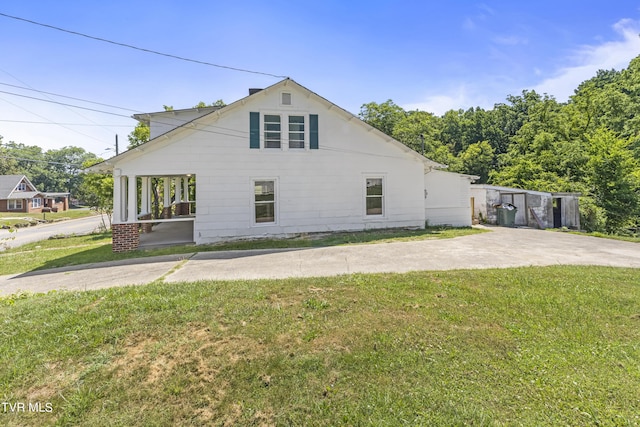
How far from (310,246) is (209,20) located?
26.4ft

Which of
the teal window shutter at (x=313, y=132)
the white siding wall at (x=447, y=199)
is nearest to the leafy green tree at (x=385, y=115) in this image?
the white siding wall at (x=447, y=199)

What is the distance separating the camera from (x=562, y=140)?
28.5 metres

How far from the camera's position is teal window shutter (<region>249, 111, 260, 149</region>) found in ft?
37.9

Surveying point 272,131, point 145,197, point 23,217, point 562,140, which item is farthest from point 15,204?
point 562,140

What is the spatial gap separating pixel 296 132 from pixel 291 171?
1652 millimetres

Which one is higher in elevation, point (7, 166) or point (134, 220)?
point (7, 166)

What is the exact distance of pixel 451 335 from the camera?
3768mm

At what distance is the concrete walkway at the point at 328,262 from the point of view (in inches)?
264

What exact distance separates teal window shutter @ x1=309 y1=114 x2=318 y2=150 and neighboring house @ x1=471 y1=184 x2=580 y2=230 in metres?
11.2

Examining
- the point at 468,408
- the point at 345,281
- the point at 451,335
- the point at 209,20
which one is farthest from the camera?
the point at 209,20

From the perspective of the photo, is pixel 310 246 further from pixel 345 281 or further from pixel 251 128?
pixel 251 128

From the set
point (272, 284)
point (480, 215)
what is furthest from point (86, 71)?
point (480, 215)

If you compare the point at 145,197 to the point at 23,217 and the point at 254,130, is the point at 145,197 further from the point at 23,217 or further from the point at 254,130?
the point at 23,217

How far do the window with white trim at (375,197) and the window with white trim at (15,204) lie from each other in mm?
55280
